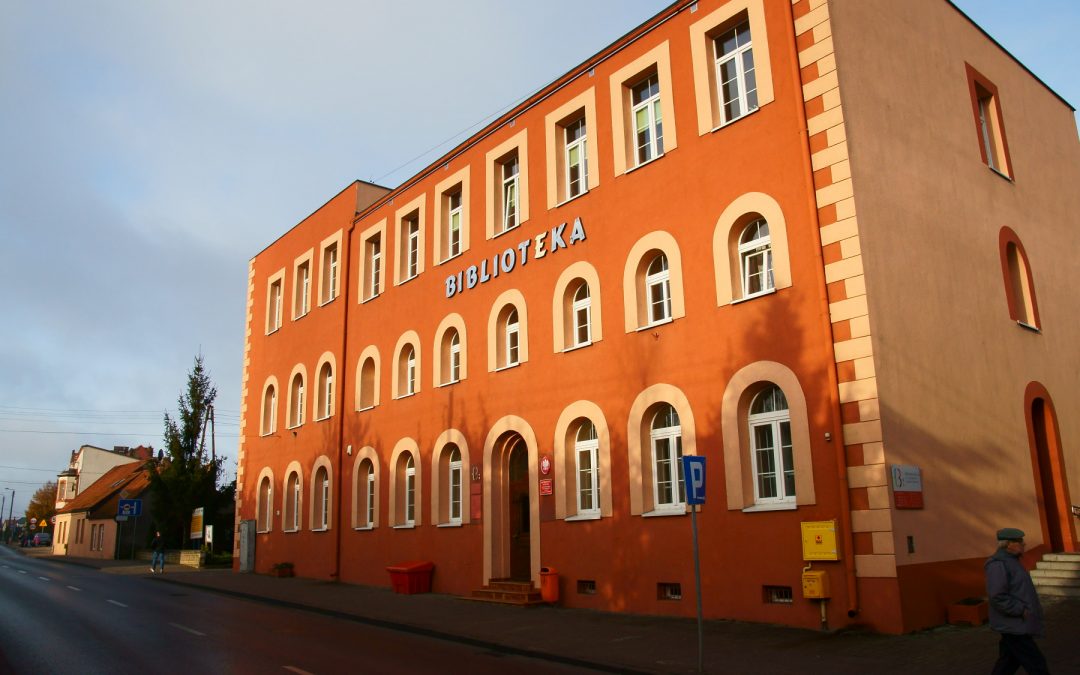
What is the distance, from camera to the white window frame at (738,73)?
14.9m

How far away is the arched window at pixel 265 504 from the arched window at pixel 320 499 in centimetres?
387

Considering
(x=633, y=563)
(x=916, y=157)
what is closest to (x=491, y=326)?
(x=633, y=563)

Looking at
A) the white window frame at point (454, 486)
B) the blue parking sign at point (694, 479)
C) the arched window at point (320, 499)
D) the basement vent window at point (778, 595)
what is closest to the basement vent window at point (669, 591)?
the basement vent window at point (778, 595)

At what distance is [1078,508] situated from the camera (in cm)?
1630

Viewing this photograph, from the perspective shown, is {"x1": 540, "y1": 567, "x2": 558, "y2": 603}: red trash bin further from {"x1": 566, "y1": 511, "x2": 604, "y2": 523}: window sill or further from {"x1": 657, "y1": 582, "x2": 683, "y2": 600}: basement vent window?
{"x1": 657, "y1": 582, "x2": 683, "y2": 600}: basement vent window

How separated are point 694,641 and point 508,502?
789cm

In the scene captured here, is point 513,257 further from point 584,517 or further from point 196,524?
point 196,524

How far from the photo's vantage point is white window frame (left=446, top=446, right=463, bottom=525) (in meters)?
20.8

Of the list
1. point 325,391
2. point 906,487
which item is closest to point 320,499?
point 325,391

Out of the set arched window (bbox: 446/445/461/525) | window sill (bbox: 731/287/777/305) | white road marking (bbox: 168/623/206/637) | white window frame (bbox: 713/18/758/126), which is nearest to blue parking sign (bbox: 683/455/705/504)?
window sill (bbox: 731/287/777/305)

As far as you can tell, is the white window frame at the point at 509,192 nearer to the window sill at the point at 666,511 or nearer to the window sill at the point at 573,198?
the window sill at the point at 573,198

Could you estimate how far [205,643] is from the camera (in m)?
12.6

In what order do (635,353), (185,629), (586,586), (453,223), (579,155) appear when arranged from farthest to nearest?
1. (453,223)
2. (579,155)
3. (586,586)
4. (635,353)
5. (185,629)

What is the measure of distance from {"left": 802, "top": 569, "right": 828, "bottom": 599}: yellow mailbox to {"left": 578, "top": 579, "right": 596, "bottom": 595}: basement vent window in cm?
507
